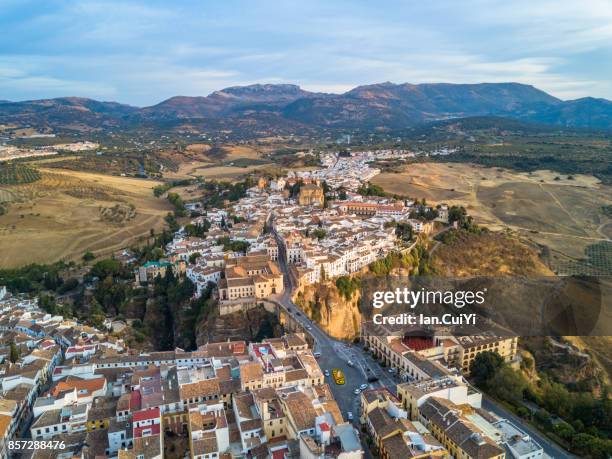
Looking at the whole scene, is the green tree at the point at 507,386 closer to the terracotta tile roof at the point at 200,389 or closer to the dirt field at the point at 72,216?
the terracotta tile roof at the point at 200,389

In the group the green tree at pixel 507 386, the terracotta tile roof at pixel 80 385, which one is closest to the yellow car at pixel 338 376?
the green tree at pixel 507 386

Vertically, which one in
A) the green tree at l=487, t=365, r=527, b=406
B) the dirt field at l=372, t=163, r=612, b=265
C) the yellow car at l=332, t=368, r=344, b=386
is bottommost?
the green tree at l=487, t=365, r=527, b=406

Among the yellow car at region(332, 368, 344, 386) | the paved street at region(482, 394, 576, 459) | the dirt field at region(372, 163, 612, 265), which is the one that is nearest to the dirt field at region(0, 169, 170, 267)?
the dirt field at region(372, 163, 612, 265)

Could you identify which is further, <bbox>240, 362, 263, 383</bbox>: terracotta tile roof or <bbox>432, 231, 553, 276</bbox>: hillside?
<bbox>432, 231, 553, 276</bbox>: hillside

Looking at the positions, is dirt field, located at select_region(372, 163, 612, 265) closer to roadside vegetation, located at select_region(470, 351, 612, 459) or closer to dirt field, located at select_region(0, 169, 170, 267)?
roadside vegetation, located at select_region(470, 351, 612, 459)

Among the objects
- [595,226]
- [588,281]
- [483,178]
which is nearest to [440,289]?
[588,281]

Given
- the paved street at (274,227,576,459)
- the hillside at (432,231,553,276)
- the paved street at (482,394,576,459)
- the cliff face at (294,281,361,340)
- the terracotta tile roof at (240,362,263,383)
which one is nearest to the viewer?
the paved street at (482,394,576,459)

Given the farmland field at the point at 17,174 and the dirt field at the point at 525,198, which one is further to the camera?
the farmland field at the point at 17,174
